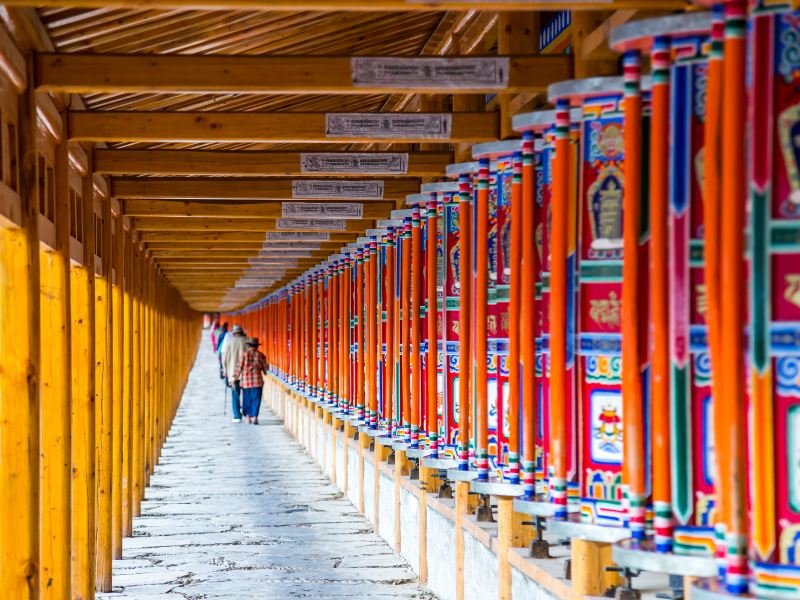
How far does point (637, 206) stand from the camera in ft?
13.0

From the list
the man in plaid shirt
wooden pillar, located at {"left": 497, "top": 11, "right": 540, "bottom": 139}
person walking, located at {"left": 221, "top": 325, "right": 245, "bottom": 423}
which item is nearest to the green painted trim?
wooden pillar, located at {"left": 497, "top": 11, "right": 540, "bottom": 139}

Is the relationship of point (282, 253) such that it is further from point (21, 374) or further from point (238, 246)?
point (21, 374)

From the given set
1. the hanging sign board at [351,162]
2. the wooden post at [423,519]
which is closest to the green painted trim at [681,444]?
the hanging sign board at [351,162]

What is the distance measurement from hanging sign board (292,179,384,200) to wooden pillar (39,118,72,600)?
2.56 meters

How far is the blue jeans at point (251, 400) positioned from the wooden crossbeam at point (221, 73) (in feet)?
61.2

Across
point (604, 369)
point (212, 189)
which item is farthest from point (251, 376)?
point (604, 369)

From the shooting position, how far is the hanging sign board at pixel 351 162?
7.84 m

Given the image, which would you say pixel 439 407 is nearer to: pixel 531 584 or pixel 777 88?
pixel 531 584

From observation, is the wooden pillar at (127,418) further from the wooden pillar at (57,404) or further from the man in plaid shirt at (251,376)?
the man in plaid shirt at (251,376)

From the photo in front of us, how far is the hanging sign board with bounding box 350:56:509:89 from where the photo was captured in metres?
5.46

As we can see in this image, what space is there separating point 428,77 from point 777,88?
2323 millimetres

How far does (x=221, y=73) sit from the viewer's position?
5.64 metres

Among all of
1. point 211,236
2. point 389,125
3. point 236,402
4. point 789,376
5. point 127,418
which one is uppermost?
point 389,125

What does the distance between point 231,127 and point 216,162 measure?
1625mm
